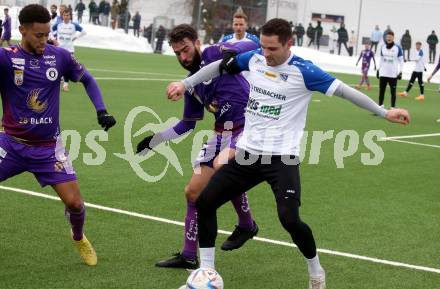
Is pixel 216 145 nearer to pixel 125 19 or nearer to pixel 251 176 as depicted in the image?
pixel 251 176

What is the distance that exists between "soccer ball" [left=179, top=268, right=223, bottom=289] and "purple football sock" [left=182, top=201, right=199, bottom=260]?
3.27ft

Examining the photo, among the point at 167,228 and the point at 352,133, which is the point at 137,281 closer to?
the point at 167,228

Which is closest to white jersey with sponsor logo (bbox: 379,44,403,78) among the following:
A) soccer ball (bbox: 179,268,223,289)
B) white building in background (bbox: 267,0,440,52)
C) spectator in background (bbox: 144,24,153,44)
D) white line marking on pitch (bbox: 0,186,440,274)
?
white line marking on pitch (bbox: 0,186,440,274)

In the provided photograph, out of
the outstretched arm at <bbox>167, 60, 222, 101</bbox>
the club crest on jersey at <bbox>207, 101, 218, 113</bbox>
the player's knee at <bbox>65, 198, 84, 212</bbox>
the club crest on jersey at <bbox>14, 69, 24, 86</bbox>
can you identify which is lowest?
the player's knee at <bbox>65, 198, 84, 212</bbox>

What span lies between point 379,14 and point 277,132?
6141cm

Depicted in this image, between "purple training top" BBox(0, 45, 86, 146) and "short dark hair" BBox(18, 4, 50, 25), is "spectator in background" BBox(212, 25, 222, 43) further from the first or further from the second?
"short dark hair" BBox(18, 4, 50, 25)

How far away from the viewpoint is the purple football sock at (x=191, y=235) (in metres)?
7.87

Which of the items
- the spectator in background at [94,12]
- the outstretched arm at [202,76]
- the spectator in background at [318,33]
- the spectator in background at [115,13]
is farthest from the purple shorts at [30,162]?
the spectator in background at [115,13]

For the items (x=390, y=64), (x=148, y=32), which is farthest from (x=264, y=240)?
(x=148, y=32)

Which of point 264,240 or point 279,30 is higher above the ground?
point 279,30

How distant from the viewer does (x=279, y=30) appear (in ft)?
22.6

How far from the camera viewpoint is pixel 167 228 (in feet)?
30.3

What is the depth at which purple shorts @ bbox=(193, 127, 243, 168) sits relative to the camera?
8.02 m

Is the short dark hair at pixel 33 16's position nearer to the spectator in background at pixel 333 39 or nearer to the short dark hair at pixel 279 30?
the short dark hair at pixel 279 30
